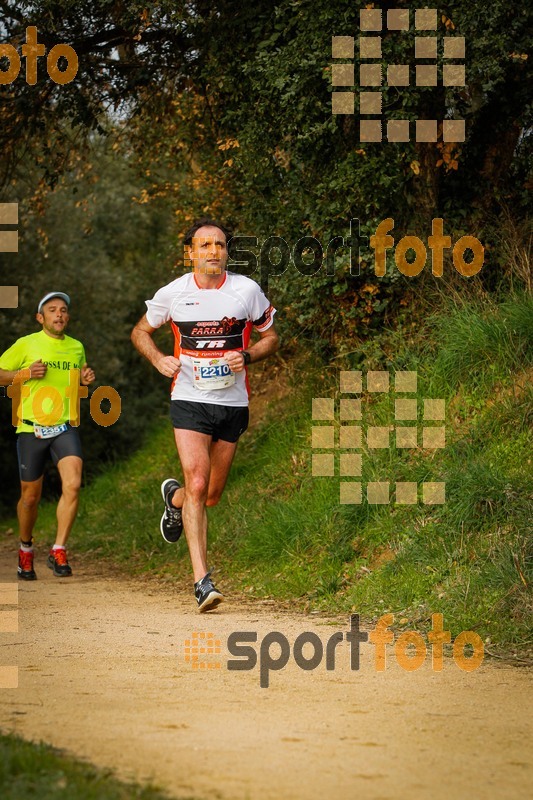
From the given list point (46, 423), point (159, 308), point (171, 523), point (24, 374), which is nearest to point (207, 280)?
point (159, 308)

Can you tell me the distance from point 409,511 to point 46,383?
3390mm

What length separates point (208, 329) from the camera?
807 cm

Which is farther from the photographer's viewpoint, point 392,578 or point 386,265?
point 386,265

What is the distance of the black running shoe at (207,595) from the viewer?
7633 millimetres

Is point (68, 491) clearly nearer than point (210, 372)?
No

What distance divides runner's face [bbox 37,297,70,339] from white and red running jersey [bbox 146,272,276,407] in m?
2.18

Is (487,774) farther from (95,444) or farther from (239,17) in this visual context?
(95,444)

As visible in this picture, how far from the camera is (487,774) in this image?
412cm

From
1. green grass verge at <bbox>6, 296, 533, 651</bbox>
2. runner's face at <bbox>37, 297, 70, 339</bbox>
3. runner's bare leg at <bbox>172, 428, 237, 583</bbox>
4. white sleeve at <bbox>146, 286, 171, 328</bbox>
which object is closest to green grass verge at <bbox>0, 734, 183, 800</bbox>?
green grass verge at <bbox>6, 296, 533, 651</bbox>

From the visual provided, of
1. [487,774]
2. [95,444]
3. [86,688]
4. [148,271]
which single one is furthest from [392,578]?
[148,271]

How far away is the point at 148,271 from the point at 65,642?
19243 mm

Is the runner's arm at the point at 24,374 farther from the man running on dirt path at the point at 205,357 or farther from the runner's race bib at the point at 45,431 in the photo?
the man running on dirt path at the point at 205,357

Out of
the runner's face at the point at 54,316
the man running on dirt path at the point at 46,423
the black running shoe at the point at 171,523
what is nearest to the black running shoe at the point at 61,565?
the man running on dirt path at the point at 46,423

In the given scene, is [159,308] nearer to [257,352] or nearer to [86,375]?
[257,352]
